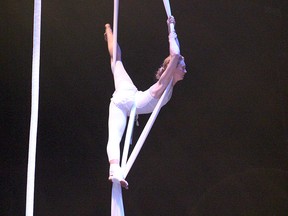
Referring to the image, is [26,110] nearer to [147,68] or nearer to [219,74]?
[147,68]

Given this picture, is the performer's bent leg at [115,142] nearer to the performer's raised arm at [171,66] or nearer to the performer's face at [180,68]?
the performer's raised arm at [171,66]

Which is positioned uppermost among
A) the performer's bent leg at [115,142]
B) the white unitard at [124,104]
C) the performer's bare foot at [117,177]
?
the white unitard at [124,104]

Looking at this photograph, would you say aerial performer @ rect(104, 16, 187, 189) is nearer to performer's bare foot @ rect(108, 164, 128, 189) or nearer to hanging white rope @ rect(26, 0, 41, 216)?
performer's bare foot @ rect(108, 164, 128, 189)

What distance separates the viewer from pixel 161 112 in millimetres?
2959

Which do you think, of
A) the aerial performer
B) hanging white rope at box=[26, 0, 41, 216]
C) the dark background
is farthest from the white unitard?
the dark background

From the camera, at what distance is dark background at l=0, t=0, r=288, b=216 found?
108 inches

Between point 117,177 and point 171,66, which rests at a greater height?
point 171,66

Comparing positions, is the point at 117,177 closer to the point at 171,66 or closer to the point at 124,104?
the point at 124,104

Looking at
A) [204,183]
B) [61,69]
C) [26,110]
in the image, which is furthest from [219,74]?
[26,110]

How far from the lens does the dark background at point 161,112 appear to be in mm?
2742

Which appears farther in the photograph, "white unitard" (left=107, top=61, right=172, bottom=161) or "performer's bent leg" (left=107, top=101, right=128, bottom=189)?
"white unitard" (left=107, top=61, right=172, bottom=161)

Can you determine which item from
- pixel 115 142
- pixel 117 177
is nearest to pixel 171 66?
pixel 115 142

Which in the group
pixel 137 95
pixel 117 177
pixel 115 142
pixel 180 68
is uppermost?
pixel 180 68

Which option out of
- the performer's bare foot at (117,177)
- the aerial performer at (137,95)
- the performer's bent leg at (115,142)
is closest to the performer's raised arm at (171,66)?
the aerial performer at (137,95)
